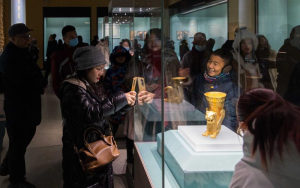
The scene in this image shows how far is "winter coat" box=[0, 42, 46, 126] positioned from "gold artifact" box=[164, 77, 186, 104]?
1649mm

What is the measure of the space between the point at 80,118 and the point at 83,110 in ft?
0.18

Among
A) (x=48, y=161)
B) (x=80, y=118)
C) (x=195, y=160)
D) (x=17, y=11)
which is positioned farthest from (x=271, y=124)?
(x=17, y=11)

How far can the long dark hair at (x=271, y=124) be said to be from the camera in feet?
3.20

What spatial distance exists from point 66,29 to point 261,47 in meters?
3.09

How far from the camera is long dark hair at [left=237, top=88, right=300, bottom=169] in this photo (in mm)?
976

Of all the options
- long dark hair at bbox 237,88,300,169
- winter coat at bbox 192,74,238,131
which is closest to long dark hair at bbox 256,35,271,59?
winter coat at bbox 192,74,238,131

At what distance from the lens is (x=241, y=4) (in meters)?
1.72

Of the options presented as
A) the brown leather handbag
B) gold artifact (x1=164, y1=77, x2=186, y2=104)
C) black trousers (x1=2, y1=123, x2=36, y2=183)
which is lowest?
black trousers (x1=2, y1=123, x2=36, y2=183)

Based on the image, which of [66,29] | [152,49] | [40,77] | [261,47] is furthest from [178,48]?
[66,29]

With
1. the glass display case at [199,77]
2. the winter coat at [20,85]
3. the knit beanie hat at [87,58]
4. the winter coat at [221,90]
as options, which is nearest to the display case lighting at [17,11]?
the winter coat at [20,85]

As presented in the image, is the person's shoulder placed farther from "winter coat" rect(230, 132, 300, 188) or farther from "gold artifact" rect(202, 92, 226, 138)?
"gold artifact" rect(202, 92, 226, 138)

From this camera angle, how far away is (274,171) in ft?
3.26

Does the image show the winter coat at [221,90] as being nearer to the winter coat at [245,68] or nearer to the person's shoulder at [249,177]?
the winter coat at [245,68]

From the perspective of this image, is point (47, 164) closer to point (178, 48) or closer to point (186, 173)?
point (178, 48)
